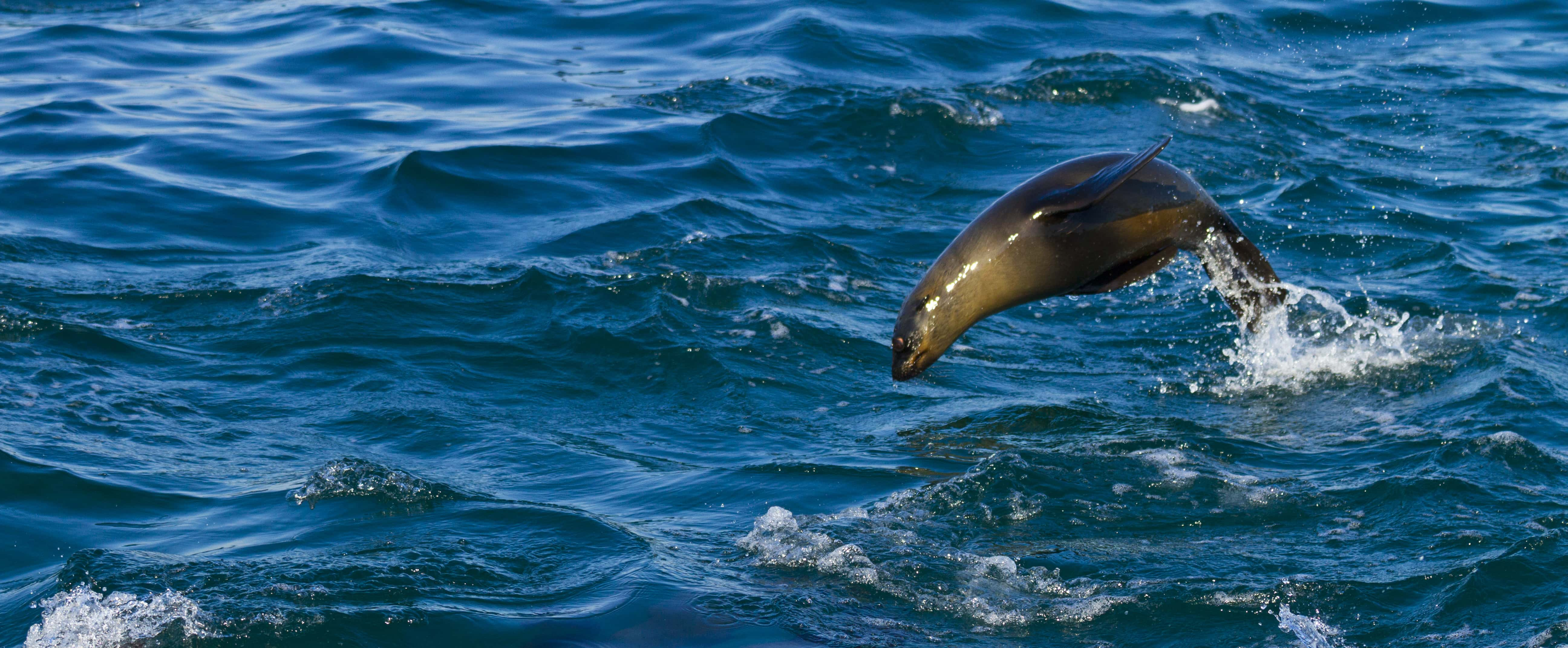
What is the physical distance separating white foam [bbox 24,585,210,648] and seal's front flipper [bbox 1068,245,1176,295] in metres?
3.46

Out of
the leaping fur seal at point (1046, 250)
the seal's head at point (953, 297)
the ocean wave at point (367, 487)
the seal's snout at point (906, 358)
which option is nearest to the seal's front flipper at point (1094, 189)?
the leaping fur seal at point (1046, 250)

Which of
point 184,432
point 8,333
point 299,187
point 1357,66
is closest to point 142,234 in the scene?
point 299,187

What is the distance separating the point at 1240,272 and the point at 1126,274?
37.2 inches

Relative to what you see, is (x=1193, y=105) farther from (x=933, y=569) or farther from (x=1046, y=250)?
(x=933, y=569)

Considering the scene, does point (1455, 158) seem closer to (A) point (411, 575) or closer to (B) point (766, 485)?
(B) point (766, 485)

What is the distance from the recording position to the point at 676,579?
18.0ft

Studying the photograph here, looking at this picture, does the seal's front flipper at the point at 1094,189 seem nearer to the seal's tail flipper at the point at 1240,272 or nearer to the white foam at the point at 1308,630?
the seal's tail flipper at the point at 1240,272

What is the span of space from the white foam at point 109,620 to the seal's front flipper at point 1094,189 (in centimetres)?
334

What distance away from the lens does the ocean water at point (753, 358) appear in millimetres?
5332

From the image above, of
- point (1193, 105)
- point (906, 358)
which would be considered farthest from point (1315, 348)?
point (1193, 105)

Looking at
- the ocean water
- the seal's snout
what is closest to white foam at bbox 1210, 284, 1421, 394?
the ocean water

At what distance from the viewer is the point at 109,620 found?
4977 mm

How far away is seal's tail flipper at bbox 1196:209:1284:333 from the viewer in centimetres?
645

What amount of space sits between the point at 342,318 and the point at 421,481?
7.98 feet
